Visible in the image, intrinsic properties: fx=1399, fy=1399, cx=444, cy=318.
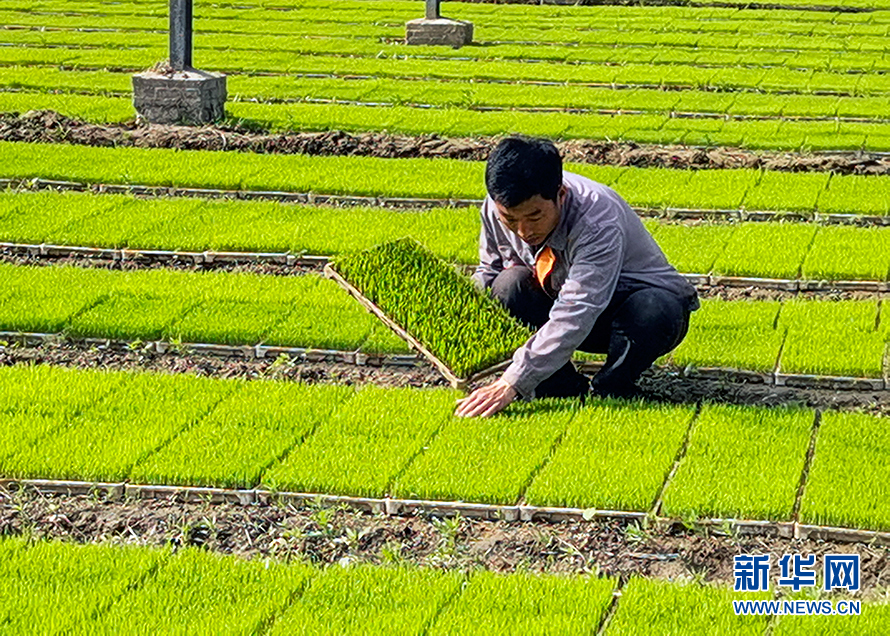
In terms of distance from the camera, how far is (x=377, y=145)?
13.1m

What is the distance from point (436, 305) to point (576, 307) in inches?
43.8

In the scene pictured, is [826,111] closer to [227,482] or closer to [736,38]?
[736,38]

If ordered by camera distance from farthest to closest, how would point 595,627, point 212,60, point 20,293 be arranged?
1. point 212,60
2. point 20,293
3. point 595,627

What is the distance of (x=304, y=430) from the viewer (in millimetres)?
6395

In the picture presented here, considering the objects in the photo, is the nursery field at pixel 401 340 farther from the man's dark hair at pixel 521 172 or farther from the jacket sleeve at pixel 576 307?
the man's dark hair at pixel 521 172

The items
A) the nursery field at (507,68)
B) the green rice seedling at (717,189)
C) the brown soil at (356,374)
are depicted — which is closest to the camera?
the brown soil at (356,374)

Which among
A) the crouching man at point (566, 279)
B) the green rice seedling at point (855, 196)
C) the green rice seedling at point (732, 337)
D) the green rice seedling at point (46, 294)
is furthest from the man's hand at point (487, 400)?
the green rice seedling at point (855, 196)

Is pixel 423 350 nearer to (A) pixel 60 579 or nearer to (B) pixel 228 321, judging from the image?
(B) pixel 228 321

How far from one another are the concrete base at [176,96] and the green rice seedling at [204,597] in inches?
374

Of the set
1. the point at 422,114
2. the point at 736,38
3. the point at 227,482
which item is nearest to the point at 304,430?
the point at 227,482

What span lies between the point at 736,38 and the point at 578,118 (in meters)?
8.54

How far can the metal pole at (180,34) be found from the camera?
46.6 ft

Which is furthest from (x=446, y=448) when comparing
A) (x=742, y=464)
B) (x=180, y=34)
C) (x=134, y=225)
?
(x=180, y=34)

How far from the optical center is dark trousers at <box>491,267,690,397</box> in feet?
21.1
